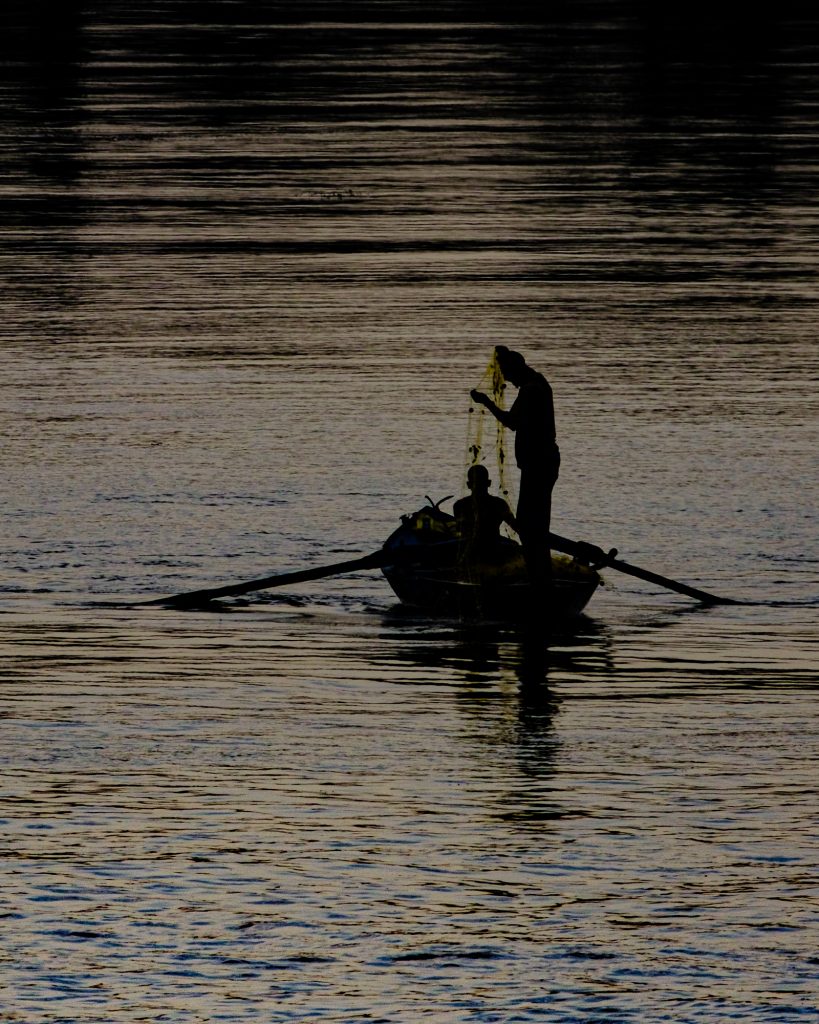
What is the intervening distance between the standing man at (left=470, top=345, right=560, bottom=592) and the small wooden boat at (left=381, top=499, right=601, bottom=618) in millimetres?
248

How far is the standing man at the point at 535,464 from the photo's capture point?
74.0 ft

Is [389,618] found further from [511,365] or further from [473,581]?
[511,365]

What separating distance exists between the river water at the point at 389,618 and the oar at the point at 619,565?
17 centimetres

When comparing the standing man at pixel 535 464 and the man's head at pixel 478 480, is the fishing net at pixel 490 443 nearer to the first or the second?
the man's head at pixel 478 480

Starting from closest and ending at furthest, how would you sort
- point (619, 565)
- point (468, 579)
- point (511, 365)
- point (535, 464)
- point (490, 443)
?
point (511, 365) < point (535, 464) < point (468, 579) < point (619, 565) < point (490, 443)

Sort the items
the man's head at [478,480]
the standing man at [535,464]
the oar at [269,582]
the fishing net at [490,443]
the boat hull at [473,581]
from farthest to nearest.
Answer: the fishing net at [490,443]
the oar at [269,582]
the man's head at [478,480]
the boat hull at [473,581]
the standing man at [535,464]

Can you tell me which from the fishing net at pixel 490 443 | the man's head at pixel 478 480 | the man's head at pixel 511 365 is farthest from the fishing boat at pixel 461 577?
the man's head at pixel 511 365

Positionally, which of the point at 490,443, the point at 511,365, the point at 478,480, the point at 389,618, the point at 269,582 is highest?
the point at 511,365

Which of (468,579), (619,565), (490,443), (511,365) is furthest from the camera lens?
(490,443)

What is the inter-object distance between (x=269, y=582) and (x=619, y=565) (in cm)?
333

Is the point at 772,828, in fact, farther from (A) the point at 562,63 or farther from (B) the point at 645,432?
(A) the point at 562,63

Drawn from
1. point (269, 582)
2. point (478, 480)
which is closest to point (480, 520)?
point (478, 480)

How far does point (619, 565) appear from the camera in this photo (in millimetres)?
23234

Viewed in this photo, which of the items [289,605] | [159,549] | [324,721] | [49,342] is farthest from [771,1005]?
[49,342]
